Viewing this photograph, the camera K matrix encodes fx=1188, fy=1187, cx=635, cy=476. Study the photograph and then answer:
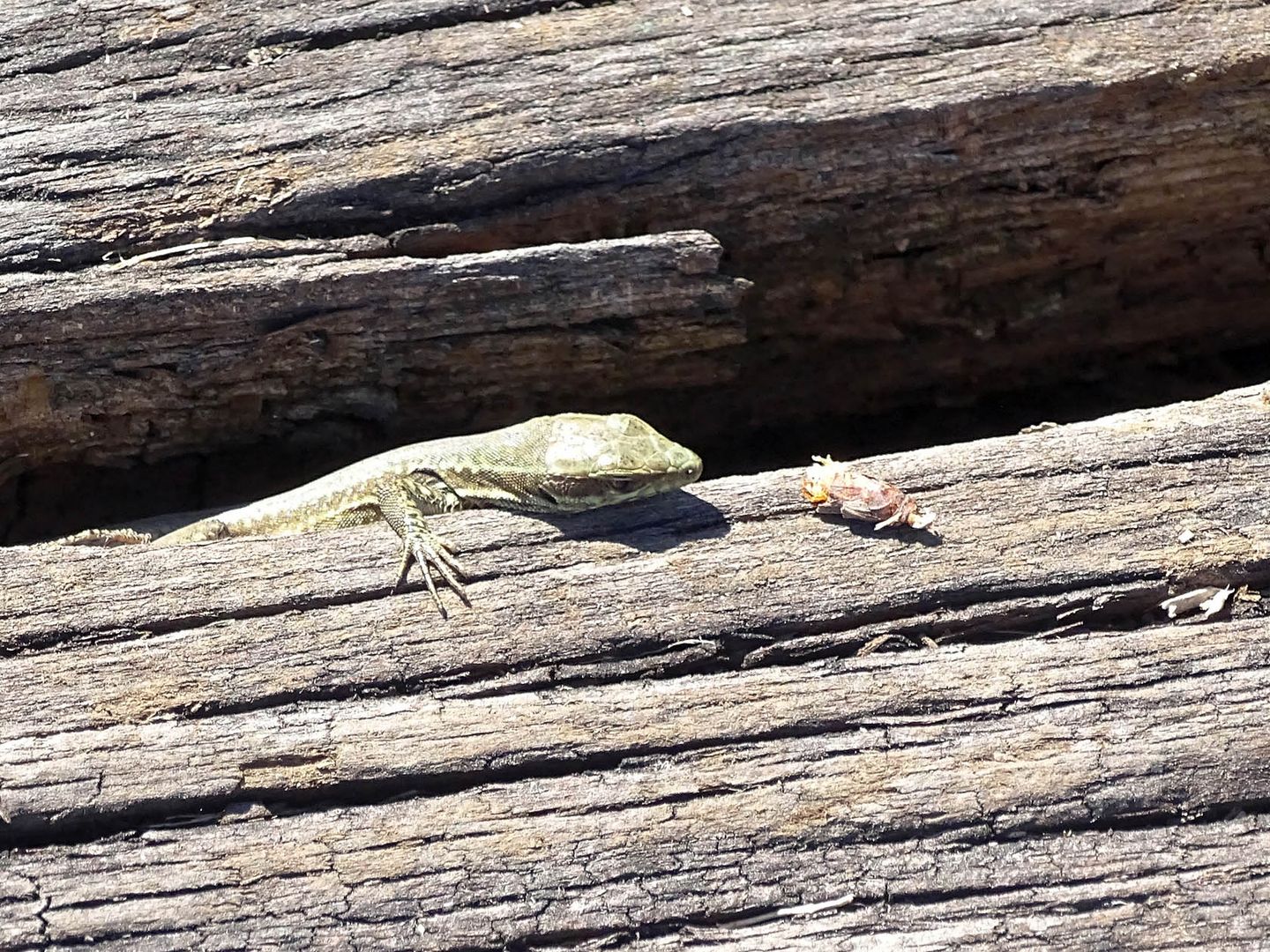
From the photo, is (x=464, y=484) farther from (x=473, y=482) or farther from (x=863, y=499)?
(x=863, y=499)

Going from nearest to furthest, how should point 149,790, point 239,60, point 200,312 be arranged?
1. point 149,790
2. point 200,312
3. point 239,60

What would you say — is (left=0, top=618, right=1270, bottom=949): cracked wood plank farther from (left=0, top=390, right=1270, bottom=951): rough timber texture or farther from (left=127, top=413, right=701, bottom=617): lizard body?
(left=127, top=413, right=701, bottom=617): lizard body

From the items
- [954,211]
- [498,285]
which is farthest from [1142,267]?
[498,285]

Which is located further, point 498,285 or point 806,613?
point 498,285

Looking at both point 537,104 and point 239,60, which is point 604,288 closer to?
point 537,104

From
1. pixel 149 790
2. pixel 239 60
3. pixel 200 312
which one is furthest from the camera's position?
pixel 239 60

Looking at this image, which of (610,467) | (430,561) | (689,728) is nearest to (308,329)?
(430,561)
